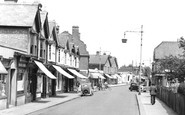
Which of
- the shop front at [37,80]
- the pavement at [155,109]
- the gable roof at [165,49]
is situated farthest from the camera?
the gable roof at [165,49]

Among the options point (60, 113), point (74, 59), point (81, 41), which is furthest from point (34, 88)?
point (81, 41)

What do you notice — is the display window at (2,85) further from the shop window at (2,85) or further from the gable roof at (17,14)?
the gable roof at (17,14)

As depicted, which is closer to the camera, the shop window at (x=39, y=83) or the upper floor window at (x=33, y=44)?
the upper floor window at (x=33, y=44)

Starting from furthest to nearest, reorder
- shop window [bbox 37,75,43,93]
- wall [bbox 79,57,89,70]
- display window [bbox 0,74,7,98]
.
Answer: wall [bbox 79,57,89,70]
shop window [bbox 37,75,43,93]
display window [bbox 0,74,7,98]

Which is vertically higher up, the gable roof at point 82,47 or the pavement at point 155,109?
the gable roof at point 82,47

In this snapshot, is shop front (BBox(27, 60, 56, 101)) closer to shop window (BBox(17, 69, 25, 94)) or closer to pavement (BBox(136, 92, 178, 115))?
shop window (BBox(17, 69, 25, 94))

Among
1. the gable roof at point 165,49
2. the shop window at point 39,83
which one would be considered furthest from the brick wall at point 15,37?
the gable roof at point 165,49

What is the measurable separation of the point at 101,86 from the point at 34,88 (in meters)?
32.8

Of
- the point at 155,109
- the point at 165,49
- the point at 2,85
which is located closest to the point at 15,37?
the point at 2,85

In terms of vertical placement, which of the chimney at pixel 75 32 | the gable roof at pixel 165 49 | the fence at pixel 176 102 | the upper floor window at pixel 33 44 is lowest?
the fence at pixel 176 102

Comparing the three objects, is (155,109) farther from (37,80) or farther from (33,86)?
(37,80)

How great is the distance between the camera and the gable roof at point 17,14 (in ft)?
84.9

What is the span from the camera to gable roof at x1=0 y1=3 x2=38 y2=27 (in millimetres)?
25891

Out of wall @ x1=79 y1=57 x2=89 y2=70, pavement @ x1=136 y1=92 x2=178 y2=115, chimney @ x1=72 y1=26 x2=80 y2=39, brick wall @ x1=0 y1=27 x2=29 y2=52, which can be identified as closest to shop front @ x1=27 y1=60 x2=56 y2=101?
brick wall @ x1=0 y1=27 x2=29 y2=52
